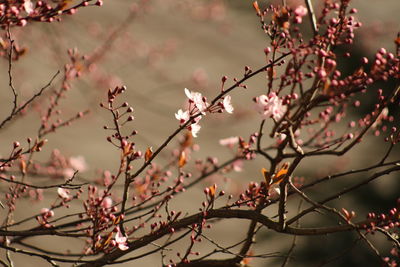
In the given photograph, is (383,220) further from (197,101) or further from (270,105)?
(197,101)

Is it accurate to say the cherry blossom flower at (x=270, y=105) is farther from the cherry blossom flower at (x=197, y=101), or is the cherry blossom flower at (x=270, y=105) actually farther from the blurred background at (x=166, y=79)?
the blurred background at (x=166, y=79)

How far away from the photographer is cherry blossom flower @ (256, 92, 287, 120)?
1.70 meters

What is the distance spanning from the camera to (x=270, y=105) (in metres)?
1.70

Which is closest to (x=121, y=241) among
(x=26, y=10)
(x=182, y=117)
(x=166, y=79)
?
(x=182, y=117)

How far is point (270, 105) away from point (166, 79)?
5897mm

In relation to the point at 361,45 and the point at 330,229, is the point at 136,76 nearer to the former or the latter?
the point at 361,45

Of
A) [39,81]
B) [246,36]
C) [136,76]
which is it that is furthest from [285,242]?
[246,36]

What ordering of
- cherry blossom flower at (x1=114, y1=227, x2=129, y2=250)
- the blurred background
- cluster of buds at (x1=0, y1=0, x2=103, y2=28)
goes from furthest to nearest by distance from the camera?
the blurred background → cherry blossom flower at (x1=114, y1=227, x2=129, y2=250) → cluster of buds at (x1=0, y1=0, x2=103, y2=28)

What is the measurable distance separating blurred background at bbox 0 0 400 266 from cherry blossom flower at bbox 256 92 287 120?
2.72 meters

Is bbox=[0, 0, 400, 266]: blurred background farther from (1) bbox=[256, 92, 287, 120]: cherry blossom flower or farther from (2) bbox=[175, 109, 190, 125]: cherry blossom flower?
(1) bbox=[256, 92, 287, 120]: cherry blossom flower

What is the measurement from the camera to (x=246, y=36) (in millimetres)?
9539

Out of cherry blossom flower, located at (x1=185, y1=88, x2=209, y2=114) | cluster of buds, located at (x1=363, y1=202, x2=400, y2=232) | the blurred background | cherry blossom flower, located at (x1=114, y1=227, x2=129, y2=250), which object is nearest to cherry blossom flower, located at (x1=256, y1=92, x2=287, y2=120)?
cherry blossom flower, located at (x1=185, y1=88, x2=209, y2=114)

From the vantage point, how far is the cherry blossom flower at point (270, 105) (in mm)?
1697

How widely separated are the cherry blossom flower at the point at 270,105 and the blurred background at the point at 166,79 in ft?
8.93
